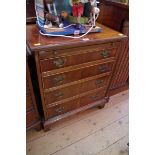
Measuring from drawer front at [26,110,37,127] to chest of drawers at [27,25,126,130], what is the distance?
0.09m

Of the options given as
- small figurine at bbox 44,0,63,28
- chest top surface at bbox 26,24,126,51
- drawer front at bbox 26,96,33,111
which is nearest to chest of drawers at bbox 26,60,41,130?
drawer front at bbox 26,96,33,111

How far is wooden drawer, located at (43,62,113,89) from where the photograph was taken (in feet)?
3.61

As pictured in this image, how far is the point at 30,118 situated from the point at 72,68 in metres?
0.51

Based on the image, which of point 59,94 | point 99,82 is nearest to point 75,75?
point 59,94

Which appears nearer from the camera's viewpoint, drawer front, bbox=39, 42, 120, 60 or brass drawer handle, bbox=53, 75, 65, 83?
drawer front, bbox=39, 42, 120, 60

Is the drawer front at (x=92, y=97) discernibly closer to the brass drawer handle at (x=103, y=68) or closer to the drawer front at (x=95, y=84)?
the drawer front at (x=95, y=84)

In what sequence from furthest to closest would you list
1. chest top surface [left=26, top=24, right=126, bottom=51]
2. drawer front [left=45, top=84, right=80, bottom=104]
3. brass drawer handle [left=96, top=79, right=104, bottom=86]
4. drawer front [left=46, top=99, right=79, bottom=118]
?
brass drawer handle [left=96, top=79, right=104, bottom=86], drawer front [left=46, top=99, right=79, bottom=118], drawer front [left=45, top=84, right=80, bottom=104], chest top surface [left=26, top=24, right=126, bottom=51]

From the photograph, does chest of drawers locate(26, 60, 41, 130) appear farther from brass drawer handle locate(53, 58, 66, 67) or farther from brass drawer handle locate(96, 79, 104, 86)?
brass drawer handle locate(96, 79, 104, 86)

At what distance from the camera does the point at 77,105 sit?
56.4 inches

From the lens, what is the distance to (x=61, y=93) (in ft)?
4.03

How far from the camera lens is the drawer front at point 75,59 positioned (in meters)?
1.01
